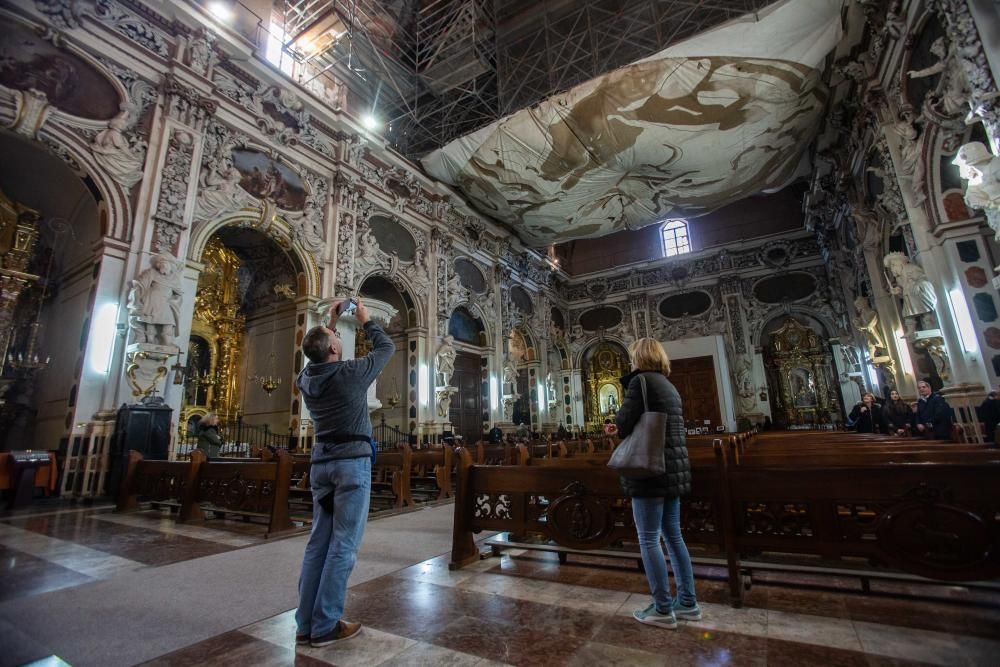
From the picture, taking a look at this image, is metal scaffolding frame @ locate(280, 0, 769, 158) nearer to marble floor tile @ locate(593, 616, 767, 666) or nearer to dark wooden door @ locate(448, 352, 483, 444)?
dark wooden door @ locate(448, 352, 483, 444)

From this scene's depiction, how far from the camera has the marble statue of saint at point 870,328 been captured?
36.3ft

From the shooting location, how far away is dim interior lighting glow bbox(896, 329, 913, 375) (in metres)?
9.53

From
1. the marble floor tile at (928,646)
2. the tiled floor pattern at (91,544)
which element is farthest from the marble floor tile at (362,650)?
the tiled floor pattern at (91,544)

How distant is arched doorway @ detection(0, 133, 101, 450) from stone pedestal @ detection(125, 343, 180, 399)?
106 centimetres

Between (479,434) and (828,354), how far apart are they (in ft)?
43.7

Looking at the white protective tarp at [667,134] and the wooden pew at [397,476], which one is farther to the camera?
the white protective tarp at [667,134]

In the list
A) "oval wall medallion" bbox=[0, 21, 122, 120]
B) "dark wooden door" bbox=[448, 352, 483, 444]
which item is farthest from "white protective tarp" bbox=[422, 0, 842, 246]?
"oval wall medallion" bbox=[0, 21, 122, 120]

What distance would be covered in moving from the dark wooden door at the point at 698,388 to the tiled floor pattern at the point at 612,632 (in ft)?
54.0

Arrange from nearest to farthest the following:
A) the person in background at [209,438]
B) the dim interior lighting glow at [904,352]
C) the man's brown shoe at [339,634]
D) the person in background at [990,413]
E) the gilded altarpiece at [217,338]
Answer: the man's brown shoe at [339,634]
the person in background at [990,413]
the person in background at [209,438]
the dim interior lighting glow at [904,352]
the gilded altarpiece at [217,338]

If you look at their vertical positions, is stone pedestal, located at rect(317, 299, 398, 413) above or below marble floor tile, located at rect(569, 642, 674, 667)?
above

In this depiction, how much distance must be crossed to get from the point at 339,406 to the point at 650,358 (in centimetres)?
162

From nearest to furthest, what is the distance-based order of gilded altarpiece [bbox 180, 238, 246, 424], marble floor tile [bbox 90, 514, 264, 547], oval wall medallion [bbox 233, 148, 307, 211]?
1. marble floor tile [bbox 90, 514, 264, 547]
2. oval wall medallion [bbox 233, 148, 307, 211]
3. gilded altarpiece [bbox 180, 238, 246, 424]

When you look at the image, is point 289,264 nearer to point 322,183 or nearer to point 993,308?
point 322,183

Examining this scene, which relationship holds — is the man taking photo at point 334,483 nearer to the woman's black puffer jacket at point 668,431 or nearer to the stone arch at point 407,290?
the woman's black puffer jacket at point 668,431
